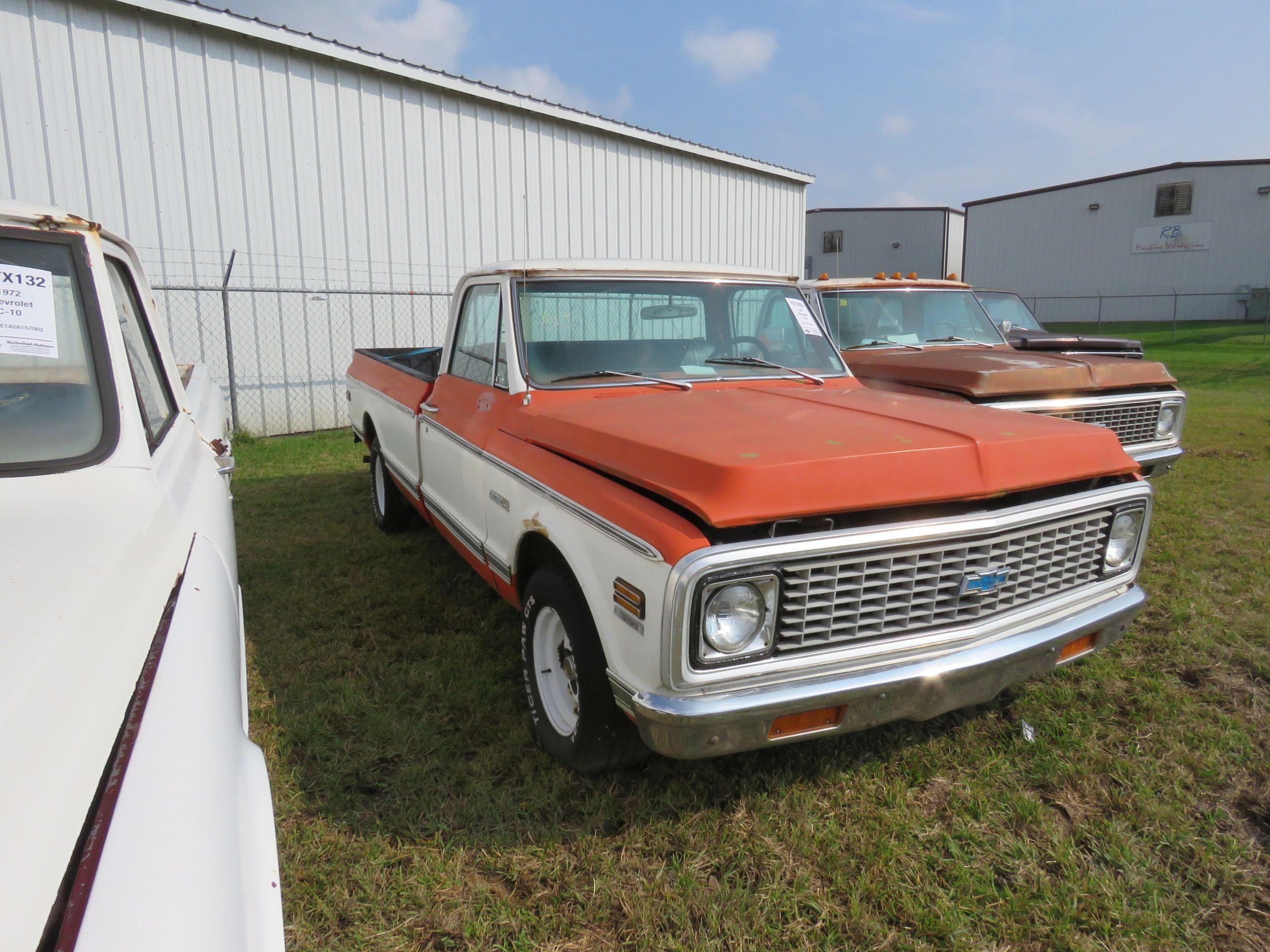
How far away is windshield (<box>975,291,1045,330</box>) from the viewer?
816cm

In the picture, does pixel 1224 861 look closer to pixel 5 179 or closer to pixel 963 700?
pixel 963 700

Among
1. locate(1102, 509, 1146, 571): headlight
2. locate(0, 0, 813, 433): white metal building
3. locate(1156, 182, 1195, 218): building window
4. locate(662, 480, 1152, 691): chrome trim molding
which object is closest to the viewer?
locate(662, 480, 1152, 691): chrome trim molding

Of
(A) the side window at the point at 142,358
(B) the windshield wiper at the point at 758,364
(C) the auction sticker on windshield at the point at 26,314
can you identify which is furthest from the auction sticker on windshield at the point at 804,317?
(C) the auction sticker on windshield at the point at 26,314

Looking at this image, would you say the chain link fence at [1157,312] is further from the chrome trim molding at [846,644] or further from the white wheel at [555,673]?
the white wheel at [555,673]

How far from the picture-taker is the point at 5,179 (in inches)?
280

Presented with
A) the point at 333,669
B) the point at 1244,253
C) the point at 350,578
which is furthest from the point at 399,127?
the point at 1244,253

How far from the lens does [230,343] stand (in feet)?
27.7

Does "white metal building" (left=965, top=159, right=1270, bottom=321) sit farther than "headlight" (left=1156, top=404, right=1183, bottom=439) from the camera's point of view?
Yes

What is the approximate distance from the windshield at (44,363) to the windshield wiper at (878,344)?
485 cm

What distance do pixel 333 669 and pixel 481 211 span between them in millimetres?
7994

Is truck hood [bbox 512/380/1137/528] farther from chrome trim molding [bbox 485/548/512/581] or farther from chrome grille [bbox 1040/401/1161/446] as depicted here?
chrome grille [bbox 1040/401/1161/446]

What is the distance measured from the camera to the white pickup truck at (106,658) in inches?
35.3

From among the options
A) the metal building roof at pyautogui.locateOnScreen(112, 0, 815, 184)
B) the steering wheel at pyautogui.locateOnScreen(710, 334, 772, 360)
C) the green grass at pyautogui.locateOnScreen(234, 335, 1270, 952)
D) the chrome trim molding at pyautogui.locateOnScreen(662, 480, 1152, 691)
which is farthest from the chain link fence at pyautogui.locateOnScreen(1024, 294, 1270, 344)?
the chrome trim molding at pyautogui.locateOnScreen(662, 480, 1152, 691)

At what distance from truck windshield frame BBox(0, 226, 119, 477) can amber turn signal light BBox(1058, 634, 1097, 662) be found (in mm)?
2720
